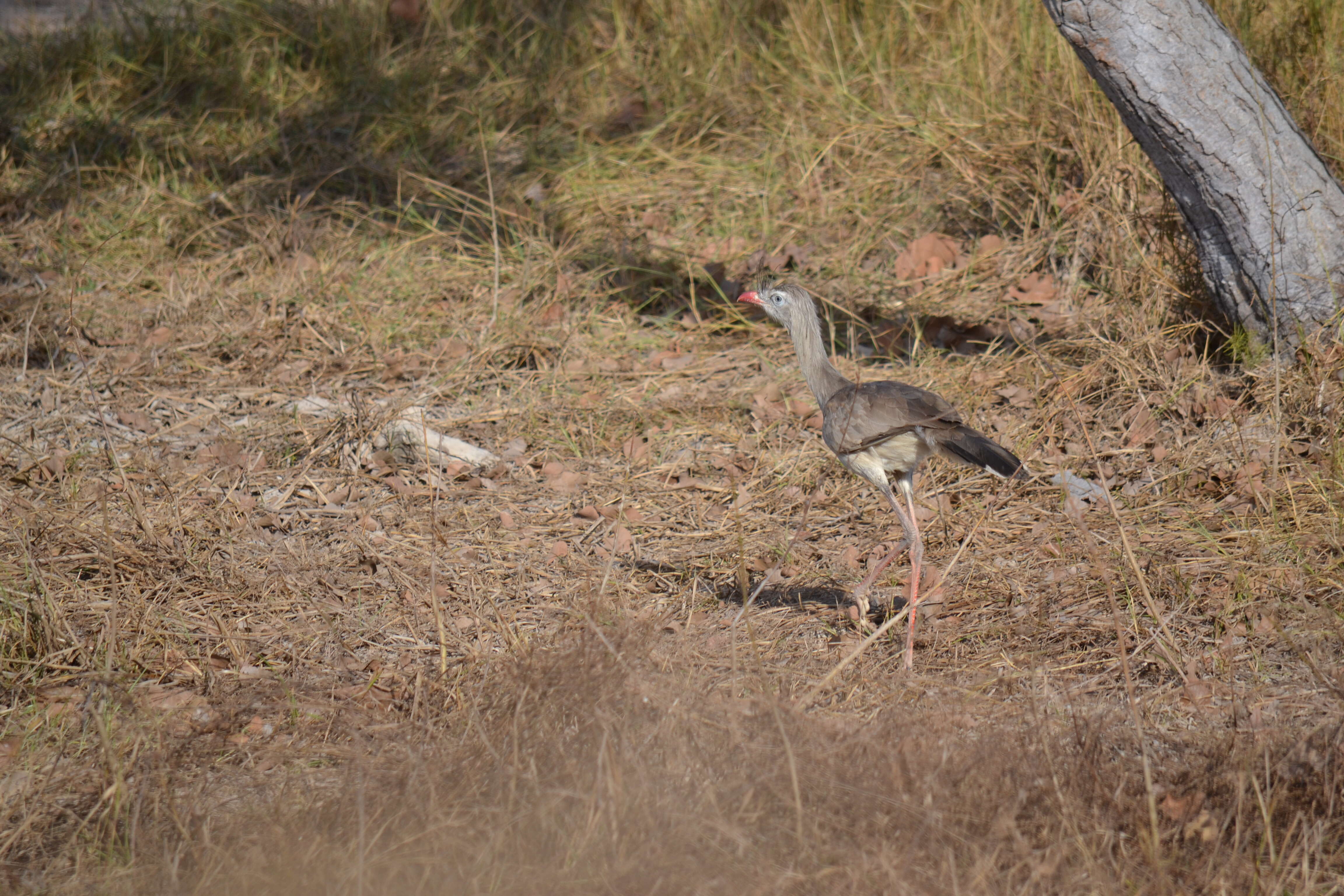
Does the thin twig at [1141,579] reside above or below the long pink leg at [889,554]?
above

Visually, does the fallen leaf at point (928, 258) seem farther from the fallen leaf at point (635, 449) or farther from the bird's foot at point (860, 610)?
the bird's foot at point (860, 610)

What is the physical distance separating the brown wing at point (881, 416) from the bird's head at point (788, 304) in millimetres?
491

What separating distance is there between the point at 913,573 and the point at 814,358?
3.06 ft

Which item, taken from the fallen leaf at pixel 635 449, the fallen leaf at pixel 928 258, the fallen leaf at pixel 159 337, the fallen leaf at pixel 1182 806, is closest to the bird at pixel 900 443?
the fallen leaf at pixel 1182 806

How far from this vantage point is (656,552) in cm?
414

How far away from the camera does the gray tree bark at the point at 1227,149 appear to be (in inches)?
162

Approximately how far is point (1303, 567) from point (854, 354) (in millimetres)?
2272

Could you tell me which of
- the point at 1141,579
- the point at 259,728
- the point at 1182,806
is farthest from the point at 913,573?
the point at 259,728

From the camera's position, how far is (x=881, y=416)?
3.54m

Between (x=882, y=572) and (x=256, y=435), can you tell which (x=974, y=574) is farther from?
(x=256, y=435)

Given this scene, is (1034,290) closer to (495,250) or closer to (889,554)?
(889,554)

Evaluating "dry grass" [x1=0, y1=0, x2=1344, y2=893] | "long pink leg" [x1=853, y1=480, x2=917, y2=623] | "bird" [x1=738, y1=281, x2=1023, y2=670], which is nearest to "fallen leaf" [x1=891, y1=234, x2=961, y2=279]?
"dry grass" [x1=0, y1=0, x2=1344, y2=893]

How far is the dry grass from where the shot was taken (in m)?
2.37

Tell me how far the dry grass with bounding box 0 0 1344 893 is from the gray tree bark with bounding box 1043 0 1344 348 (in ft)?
1.03
